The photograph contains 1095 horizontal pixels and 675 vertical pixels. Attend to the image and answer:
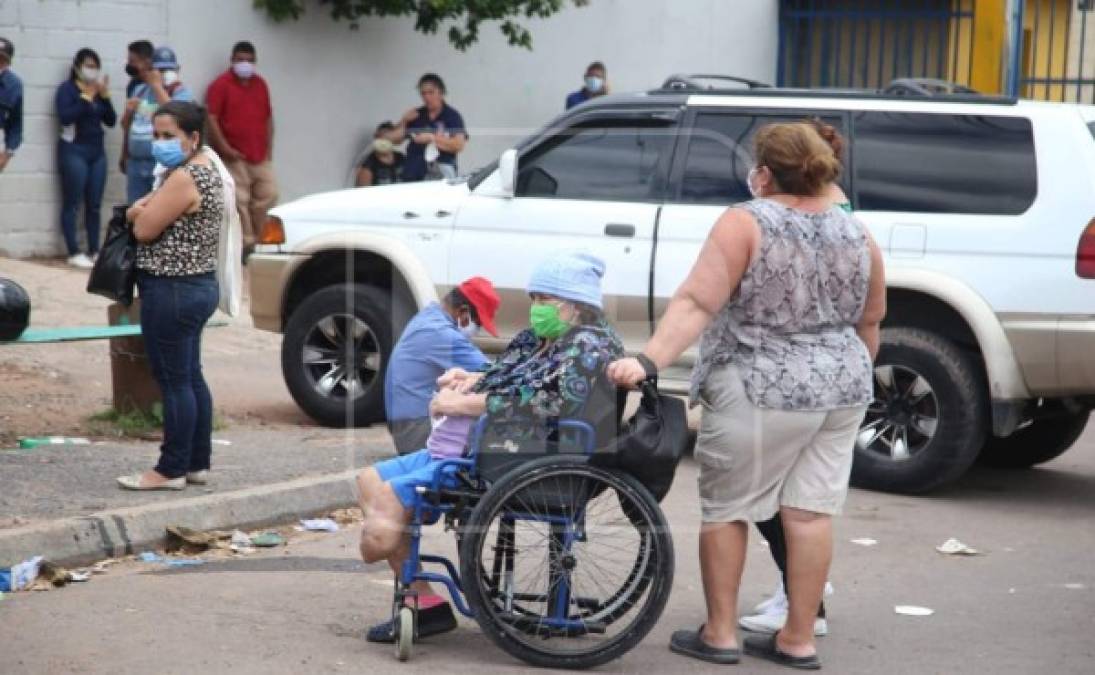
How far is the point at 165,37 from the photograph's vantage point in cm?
1602

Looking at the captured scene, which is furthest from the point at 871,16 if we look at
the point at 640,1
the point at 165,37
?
the point at 165,37

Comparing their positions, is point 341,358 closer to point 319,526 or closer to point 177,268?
point 319,526

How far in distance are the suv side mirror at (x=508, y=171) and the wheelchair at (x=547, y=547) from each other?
3.97 metres

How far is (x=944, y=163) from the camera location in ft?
29.7

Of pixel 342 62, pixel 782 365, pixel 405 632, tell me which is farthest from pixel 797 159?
pixel 342 62

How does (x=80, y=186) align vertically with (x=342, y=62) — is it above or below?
below

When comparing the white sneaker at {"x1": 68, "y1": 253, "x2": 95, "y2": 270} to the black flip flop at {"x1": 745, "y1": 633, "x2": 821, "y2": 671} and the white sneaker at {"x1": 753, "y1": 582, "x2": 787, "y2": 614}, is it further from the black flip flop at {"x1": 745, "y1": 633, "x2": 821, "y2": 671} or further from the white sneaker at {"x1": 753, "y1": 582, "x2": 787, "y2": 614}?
the black flip flop at {"x1": 745, "y1": 633, "x2": 821, "y2": 671}

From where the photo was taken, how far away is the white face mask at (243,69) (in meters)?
16.3

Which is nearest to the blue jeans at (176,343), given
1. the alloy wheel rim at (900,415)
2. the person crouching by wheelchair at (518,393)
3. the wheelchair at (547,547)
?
the person crouching by wheelchair at (518,393)

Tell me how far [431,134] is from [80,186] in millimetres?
3914

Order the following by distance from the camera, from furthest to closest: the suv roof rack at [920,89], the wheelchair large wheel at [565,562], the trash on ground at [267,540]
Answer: the suv roof rack at [920,89] → the trash on ground at [267,540] → the wheelchair large wheel at [565,562]

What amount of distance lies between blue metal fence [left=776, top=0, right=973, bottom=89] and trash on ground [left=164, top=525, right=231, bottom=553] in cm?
1551

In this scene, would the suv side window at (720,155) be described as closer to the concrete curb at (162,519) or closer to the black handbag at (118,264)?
the concrete curb at (162,519)

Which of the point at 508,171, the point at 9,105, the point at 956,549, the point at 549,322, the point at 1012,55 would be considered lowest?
the point at 956,549
